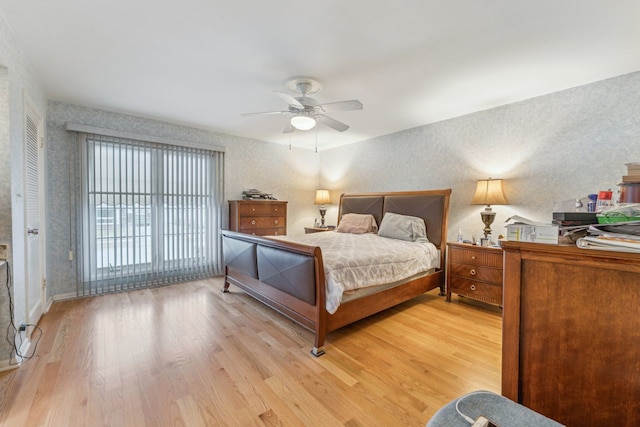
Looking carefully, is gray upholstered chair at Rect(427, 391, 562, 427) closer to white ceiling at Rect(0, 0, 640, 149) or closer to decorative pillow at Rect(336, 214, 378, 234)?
white ceiling at Rect(0, 0, 640, 149)

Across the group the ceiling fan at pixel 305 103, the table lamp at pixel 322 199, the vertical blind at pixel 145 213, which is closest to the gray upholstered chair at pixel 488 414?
the ceiling fan at pixel 305 103

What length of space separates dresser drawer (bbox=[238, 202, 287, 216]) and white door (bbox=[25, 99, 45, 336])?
2206 mm

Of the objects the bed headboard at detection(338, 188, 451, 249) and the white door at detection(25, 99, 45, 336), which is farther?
the bed headboard at detection(338, 188, 451, 249)

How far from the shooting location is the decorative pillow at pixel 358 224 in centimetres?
423

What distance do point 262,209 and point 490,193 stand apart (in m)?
3.23

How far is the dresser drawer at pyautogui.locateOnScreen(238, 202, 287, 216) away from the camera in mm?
4301

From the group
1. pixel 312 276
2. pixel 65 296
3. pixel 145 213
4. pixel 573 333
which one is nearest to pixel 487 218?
pixel 312 276

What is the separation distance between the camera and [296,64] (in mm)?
2342

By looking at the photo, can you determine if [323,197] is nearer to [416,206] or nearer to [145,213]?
[416,206]

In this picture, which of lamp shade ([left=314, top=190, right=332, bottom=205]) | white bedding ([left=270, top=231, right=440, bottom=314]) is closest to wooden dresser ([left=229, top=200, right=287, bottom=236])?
lamp shade ([left=314, top=190, right=332, bottom=205])

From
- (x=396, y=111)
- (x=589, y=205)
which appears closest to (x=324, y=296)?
(x=589, y=205)

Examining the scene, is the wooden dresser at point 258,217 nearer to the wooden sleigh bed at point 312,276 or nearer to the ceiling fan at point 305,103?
the wooden sleigh bed at point 312,276

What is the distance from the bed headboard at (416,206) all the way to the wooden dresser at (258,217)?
4.18 ft

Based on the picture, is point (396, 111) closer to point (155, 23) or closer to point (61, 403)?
point (155, 23)
